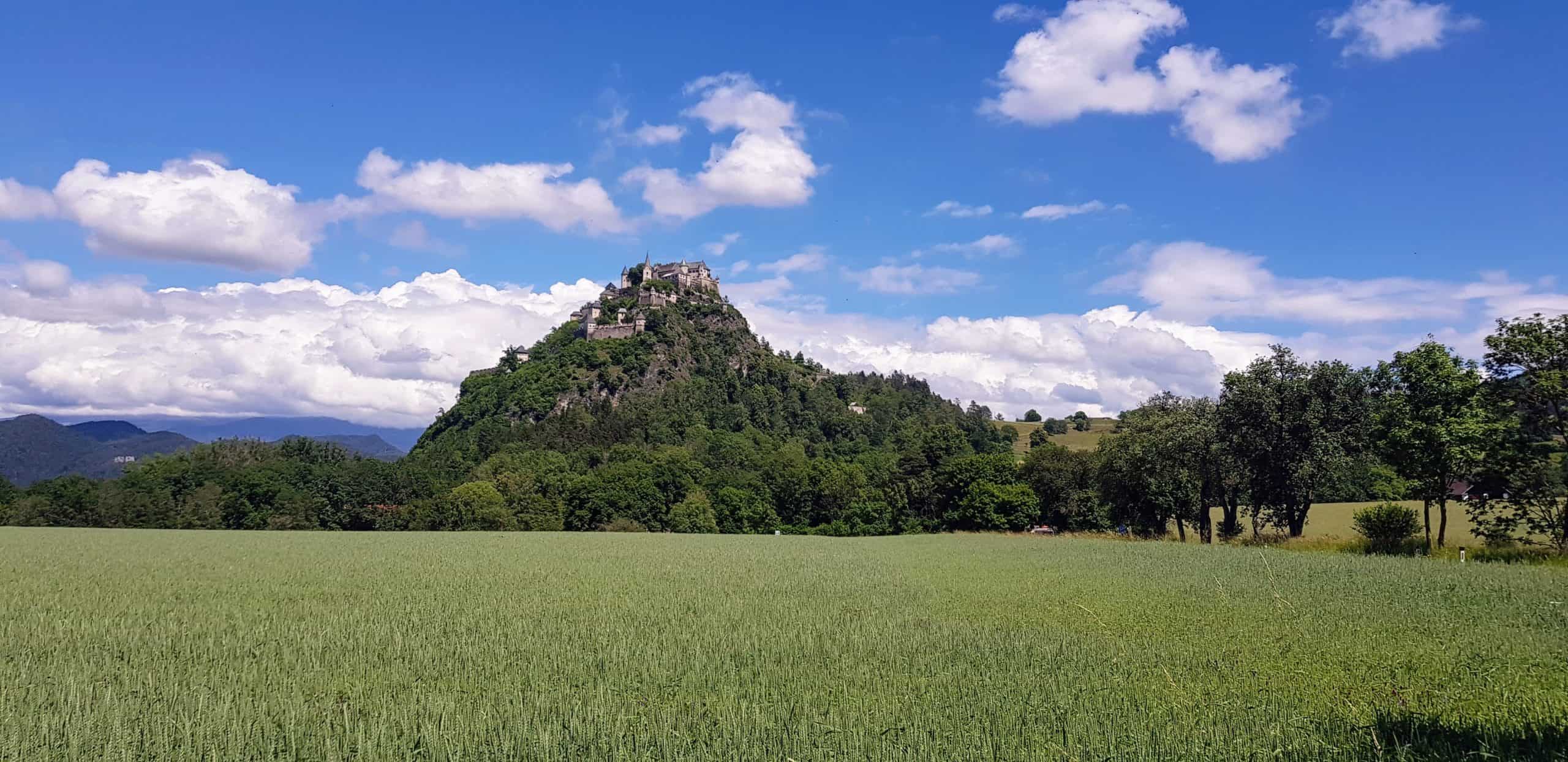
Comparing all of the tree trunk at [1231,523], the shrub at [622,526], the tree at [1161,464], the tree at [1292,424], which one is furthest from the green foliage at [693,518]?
the tree at [1292,424]

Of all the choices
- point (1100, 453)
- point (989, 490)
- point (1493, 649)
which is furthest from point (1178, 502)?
point (1493, 649)

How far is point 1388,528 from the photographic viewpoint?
41312 mm

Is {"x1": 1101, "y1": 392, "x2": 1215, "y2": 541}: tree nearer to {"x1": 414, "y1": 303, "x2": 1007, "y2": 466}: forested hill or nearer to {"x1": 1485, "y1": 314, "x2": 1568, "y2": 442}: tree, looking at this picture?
{"x1": 1485, "y1": 314, "x2": 1568, "y2": 442}: tree

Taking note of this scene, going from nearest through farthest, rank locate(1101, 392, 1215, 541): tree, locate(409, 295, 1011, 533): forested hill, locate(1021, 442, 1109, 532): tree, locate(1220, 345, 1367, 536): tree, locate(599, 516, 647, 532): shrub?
locate(1220, 345, 1367, 536): tree → locate(1101, 392, 1215, 541): tree → locate(1021, 442, 1109, 532): tree → locate(599, 516, 647, 532): shrub → locate(409, 295, 1011, 533): forested hill

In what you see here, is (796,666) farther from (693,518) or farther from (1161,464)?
(693,518)

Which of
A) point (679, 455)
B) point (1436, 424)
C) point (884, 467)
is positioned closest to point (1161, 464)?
point (1436, 424)

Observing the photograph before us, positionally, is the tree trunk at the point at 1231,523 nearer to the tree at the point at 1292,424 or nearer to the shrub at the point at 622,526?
the tree at the point at 1292,424

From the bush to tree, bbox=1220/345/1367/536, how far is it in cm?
412

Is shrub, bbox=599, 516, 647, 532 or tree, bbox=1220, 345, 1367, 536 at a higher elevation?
tree, bbox=1220, 345, 1367, 536

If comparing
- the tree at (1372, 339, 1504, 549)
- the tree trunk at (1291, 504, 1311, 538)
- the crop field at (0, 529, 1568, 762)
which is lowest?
the crop field at (0, 529, 1568, 762)

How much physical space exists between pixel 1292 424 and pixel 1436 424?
12.0m

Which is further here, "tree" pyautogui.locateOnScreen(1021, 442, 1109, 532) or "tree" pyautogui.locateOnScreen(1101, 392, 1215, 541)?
"tree" pyautogui.locateOnScreen(1021, 442, 1109, 532)

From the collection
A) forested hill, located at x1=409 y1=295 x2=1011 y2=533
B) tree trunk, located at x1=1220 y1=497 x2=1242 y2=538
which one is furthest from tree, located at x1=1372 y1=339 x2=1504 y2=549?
forested hill, located at x1=409 y1=295 x2=1011 y2=533

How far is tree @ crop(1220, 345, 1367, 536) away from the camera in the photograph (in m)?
47.9
